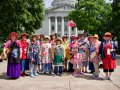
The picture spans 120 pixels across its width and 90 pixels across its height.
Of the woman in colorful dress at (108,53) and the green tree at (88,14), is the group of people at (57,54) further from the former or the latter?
the green tree at (88,14)

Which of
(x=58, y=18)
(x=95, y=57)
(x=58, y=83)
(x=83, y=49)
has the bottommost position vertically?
(x=58, y=83)

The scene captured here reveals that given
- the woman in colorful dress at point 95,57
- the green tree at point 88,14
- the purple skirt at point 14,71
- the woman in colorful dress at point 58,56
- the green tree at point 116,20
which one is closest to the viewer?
the purple skirt at point 14,71

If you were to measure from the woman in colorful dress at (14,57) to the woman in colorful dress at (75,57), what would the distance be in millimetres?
2319

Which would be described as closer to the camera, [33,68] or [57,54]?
[33,68]

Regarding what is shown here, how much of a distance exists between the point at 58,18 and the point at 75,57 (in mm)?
115271

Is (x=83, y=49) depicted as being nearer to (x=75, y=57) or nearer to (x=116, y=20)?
(x=75, y=57)

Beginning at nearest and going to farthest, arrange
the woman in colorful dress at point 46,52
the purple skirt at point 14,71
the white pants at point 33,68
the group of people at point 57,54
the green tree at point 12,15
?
the purple skirt at point 14,71 < the group of people at point 57,54 < the white pants at point 33,68 < the woman in colorful dress at point 46,52 < the green tree at point 12,15

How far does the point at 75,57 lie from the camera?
13852mm

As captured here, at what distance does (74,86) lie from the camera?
35.1 ft

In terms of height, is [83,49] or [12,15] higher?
[12,15]

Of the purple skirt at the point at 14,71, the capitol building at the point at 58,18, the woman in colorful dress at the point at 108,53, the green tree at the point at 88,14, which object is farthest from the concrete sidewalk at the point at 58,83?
the capitol building at the point at 58,18

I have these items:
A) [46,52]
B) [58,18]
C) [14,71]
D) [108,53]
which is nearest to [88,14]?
[46,52]

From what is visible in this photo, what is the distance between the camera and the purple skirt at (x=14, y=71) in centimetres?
1242

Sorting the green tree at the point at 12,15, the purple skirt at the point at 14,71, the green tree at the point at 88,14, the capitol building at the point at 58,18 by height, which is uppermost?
the capitol building at the point at 58,18
